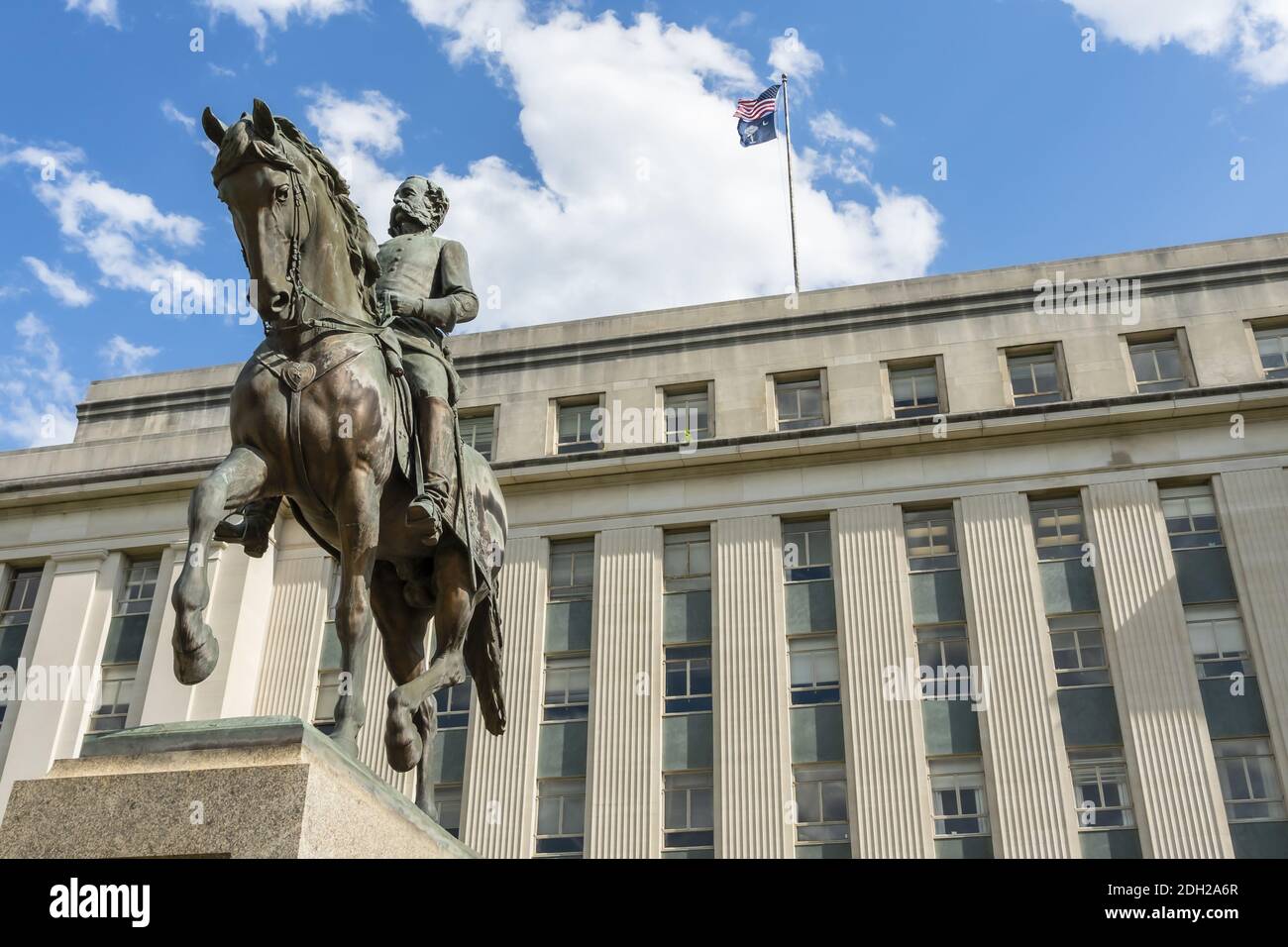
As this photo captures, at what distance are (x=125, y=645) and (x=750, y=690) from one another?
64.0 ft

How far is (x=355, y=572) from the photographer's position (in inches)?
339

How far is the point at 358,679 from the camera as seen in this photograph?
28.3 ft

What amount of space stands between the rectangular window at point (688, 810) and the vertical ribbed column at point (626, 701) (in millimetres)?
308

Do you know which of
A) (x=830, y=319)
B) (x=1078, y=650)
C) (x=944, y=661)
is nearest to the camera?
(x=1078, y=650)

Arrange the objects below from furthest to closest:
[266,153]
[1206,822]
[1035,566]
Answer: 1. [1035,566]
2. [1206,822]
3. [266,153]

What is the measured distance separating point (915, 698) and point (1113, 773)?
518cm

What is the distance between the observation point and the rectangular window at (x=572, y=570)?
122ft

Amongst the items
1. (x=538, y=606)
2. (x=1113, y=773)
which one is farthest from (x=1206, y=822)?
(x=538, y=606)

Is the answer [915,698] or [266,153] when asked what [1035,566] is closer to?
[915,698]

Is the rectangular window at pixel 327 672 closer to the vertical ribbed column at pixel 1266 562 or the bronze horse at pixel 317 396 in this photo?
the vertical ribbed column at pixel 1266 562

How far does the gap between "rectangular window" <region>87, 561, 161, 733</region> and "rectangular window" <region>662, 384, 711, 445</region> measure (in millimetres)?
17127

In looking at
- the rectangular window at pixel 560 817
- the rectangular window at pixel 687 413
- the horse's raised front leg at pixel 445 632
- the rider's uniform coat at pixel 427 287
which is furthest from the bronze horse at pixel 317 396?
the rectangular window at pixel 687 413

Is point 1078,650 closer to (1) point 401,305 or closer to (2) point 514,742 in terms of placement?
(2) point 514,742

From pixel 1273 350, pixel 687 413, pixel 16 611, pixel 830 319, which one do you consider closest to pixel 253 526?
pixel 687 413
